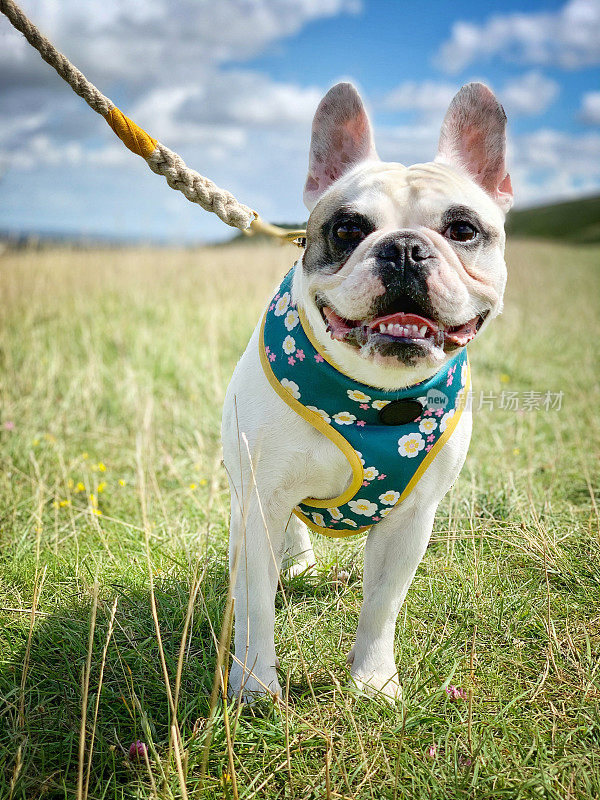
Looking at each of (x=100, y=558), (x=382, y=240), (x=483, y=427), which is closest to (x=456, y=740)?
(x=382, y=240)

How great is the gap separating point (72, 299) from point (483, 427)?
4710mm

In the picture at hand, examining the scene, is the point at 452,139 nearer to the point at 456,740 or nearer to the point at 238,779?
the point at 456,740

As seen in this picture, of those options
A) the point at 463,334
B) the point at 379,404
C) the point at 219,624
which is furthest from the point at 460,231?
the point at 219,624

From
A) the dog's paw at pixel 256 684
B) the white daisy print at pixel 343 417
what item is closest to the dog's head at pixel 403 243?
the white daisy print at pixel 343 417

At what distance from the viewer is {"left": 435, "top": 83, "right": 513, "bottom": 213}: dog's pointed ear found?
2033mm

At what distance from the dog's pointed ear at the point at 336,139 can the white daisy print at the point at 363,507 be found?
1.04m

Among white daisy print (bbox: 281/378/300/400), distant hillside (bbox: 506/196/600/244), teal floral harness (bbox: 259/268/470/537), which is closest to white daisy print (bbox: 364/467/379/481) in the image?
teal floral harness (bbox: 259/268/470/537)

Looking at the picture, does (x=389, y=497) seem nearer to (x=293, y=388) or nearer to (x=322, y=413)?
(x=322, y=413)

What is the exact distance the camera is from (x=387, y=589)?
7.07 feet

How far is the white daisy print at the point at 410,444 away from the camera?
2.01 m

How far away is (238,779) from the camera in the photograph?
5.86 feet

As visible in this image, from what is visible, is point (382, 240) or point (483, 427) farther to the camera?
point (483, 427)

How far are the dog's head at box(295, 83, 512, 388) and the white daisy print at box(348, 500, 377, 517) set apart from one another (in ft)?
1.33

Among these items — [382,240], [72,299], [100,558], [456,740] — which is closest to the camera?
[382,240]
